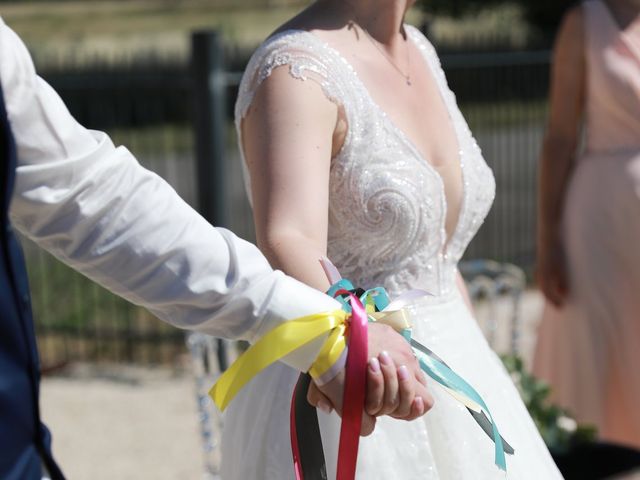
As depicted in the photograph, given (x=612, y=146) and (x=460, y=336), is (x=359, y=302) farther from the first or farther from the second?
(x=612, y=146)

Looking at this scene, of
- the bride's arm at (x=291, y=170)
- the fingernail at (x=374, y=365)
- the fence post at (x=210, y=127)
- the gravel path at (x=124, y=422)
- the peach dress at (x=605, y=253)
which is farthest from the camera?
the fence post at (x=210, y=127)

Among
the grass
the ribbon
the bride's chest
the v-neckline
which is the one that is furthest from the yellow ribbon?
the grass

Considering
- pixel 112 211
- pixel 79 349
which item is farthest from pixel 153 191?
pixel 79 349

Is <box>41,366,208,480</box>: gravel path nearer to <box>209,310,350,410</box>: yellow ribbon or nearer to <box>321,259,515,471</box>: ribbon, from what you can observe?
<box>321,259,515,471</box>: ribbon

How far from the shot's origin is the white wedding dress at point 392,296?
2299 millimetres

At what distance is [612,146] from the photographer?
13.5 ft

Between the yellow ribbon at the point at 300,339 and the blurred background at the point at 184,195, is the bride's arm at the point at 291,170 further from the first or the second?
the blurred background at the point at 184,195

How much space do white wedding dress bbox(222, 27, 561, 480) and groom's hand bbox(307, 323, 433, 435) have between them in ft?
1.25

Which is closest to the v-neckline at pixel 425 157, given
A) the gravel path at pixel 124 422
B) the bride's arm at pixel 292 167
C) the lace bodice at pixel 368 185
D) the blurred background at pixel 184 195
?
the lace bodice at pixel 368 185

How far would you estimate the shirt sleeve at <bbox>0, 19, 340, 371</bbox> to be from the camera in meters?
1.59

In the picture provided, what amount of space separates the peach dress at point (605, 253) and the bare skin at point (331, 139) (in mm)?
1489

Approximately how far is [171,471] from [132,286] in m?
3.94

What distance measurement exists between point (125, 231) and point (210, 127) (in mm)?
4488

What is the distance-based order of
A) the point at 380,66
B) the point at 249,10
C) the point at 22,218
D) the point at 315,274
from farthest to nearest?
the point at 249,10 → the point at 380,66 → the point at 315,274 → the point at 22,218
